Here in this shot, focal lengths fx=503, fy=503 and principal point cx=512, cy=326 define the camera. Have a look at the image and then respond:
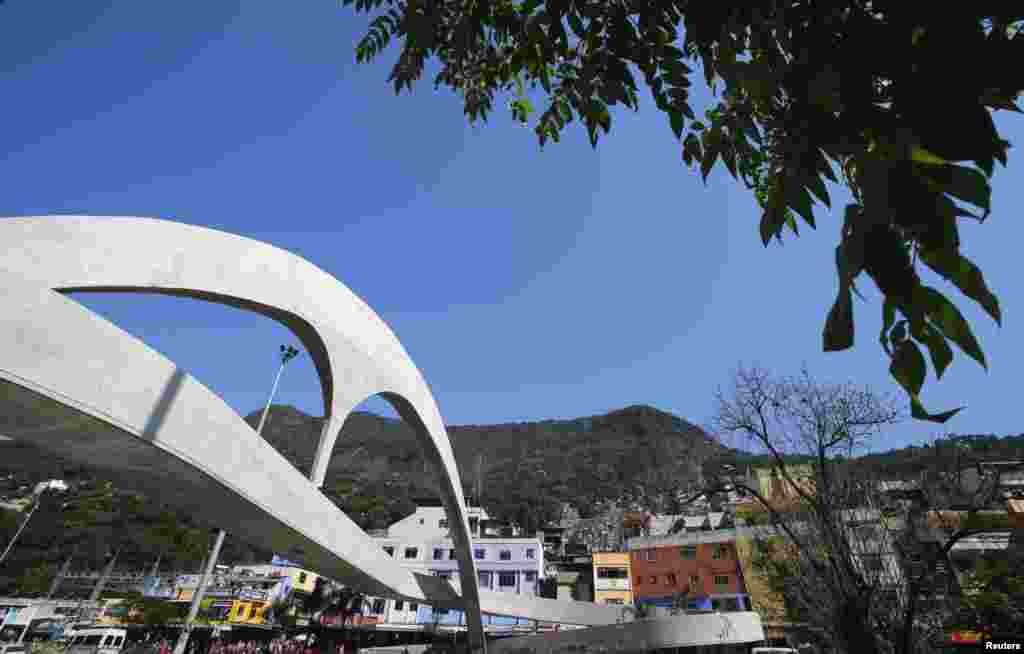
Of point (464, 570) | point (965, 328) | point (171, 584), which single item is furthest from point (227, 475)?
point (171, 584)

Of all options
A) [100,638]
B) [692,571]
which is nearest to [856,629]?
[692,571]

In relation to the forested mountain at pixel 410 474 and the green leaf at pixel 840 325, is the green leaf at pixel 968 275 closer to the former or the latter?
the green leaf at pixel 840 325

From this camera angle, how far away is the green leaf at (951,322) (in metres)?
0.86

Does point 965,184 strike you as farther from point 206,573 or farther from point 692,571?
point 692,571

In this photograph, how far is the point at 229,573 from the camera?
A: 118 feet

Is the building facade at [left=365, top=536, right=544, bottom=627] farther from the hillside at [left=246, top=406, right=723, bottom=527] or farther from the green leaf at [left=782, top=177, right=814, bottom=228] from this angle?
the green leaf at [left=782, top=177, right=814, bottom=228]

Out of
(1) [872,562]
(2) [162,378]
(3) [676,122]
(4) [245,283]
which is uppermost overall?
(4) [245,283]

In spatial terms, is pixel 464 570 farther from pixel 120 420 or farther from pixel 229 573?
pixel 229 573

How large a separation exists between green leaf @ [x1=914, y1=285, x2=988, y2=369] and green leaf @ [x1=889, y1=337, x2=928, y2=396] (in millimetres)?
64

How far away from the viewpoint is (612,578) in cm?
2875

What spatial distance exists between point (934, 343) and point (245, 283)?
7.88 metres

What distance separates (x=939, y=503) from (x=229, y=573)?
4183 centimetres

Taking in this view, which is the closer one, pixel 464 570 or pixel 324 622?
pixel 464 570

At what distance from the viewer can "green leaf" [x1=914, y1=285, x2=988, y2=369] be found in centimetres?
86
